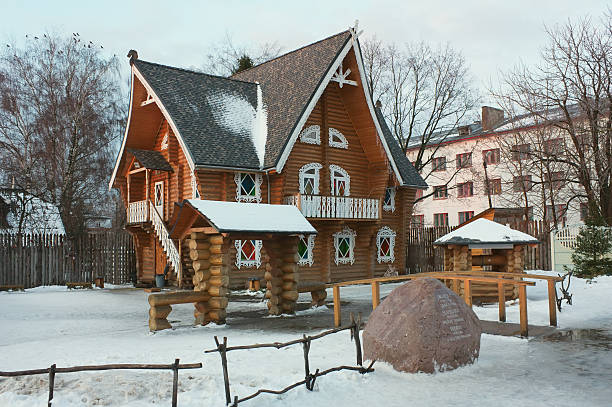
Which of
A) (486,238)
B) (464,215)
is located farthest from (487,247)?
(464,215)

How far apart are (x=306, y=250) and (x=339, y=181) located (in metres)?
3.45

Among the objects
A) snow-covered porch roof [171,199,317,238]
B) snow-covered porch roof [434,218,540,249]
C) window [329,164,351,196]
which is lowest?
snow-covered porch roof [434,218,540,249]

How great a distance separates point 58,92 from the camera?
32.2 meters

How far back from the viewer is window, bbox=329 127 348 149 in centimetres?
2548

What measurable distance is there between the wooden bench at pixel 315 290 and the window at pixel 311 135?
9.20 meters

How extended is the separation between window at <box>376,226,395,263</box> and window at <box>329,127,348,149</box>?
4597mm

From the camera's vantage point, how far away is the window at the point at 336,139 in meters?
25.5

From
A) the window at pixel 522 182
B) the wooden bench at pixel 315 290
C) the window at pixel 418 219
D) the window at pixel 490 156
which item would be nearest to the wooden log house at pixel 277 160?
the wooden bench at pixel 315 290

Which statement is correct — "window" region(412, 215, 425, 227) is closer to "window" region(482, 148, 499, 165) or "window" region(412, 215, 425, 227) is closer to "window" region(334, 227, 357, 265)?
"window" region(482, 148, 499, 165)

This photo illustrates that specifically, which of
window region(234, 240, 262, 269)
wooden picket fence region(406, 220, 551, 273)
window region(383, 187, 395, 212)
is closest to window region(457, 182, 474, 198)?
wooden picket fence region(406, 220, 551, 273)

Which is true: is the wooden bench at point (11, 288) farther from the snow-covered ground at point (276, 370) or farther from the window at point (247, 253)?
the snow-covered ground at point (276, 370)

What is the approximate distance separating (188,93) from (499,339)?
1746 centimetres

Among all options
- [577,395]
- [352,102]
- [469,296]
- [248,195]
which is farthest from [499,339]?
[352,102]

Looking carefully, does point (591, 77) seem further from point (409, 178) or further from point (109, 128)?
point (109, 128)
